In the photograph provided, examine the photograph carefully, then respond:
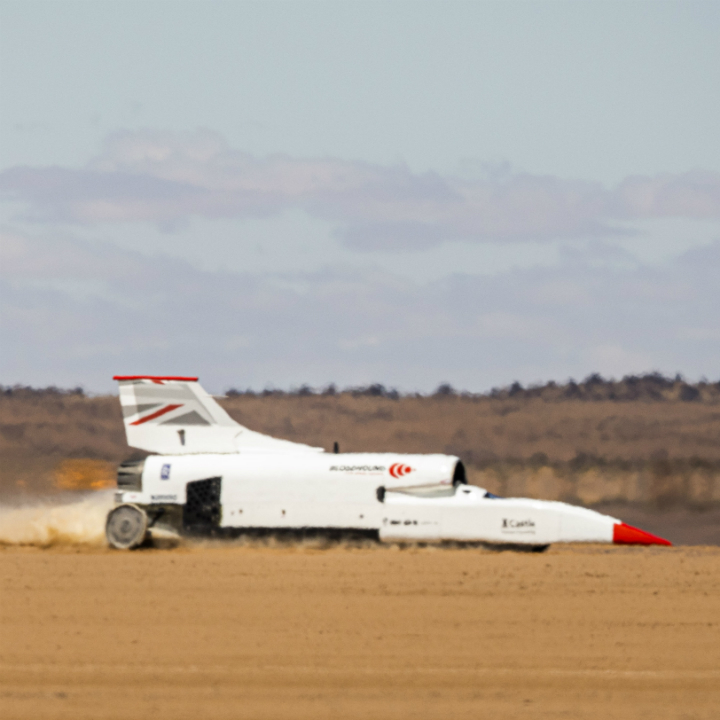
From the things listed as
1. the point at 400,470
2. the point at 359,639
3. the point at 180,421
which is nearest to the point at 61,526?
the point at 180,421

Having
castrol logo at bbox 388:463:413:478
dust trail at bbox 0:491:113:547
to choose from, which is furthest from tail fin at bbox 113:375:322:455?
castrol logo at bbox 388:463:413:478

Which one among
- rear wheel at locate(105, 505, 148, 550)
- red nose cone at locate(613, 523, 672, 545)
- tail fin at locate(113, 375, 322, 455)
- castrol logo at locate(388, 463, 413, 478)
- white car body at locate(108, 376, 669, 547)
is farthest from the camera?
tail fin at locate(113, 375, 322, 455)

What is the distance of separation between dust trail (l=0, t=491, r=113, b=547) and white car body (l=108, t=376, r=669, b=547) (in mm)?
1612

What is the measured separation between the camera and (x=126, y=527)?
2486cm

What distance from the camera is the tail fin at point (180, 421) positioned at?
25.5 m

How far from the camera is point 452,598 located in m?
16.8

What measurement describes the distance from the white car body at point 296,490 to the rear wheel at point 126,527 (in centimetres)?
15

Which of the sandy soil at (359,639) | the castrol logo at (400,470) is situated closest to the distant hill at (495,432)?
the castrol logo at (400,470)

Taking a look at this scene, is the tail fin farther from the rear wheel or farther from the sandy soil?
the sandy soil

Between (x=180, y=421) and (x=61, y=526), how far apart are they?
3534 mm

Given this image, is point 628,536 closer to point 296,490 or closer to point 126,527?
point 296,490

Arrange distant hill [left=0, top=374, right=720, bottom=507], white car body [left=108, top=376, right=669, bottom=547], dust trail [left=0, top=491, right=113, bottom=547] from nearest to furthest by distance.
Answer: white car body [left=108, top=376, right=669, bottom=547] → dust trail [left=0, top=491, right=113, bottom=547] → distant hill [left=0, top=374, right=720, bottom=507]

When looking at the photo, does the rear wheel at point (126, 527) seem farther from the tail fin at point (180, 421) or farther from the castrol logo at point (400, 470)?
the castrol logo at point (400, 470)

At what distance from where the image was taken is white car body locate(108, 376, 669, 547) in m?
23.3
